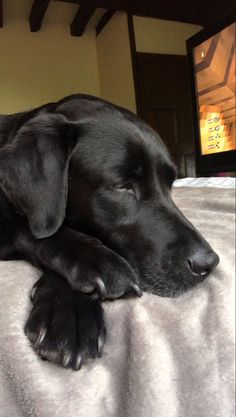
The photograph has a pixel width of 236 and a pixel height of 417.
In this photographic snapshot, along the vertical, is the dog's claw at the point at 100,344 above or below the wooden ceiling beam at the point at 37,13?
below

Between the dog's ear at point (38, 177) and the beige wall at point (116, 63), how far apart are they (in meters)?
4.18

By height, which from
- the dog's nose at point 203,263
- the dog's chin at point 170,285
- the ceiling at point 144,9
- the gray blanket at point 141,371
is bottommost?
the gray blanket at point 141,371

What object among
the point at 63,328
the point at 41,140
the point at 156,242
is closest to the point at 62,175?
the point at 41,140

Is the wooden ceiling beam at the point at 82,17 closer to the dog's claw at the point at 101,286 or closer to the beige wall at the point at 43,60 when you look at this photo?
the beige wall at the point at 43,60

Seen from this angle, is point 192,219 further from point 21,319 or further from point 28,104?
point 28,104

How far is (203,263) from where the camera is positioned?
2.56ft

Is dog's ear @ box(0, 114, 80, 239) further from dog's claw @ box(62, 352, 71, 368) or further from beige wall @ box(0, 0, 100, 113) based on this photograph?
beige wall @ box(0, 0, 100, 113)

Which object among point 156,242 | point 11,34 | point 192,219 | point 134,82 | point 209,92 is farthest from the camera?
point 11,34

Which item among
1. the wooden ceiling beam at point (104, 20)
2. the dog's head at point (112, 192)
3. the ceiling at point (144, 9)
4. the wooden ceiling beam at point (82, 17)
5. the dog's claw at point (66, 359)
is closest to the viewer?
the dog's claw at point (66, 359)

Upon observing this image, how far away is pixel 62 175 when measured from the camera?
89cm

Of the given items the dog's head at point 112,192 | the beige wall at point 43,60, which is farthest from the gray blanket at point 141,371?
the beige wall at point 43,60

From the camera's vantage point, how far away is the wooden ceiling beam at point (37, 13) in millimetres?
4793

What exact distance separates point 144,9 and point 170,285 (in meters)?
4.67

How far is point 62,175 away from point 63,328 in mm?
344
